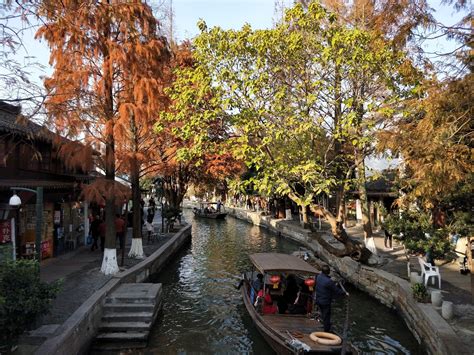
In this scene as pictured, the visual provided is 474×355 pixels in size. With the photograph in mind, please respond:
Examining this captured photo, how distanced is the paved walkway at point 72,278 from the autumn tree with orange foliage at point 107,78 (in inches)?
46.2

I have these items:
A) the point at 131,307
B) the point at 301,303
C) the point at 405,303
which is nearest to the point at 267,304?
the point at 301,303

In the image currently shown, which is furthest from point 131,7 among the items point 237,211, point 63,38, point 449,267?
point 237,211

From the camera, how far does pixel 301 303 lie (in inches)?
489

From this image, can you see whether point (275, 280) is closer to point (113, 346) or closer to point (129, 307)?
point (129, 307)

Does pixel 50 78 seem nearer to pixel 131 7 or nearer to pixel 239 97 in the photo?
pixel 131 7

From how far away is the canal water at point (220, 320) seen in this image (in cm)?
1178

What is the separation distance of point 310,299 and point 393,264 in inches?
323

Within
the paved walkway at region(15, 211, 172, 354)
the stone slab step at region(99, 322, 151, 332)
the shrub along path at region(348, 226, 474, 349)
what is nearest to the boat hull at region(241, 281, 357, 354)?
the shrub along path at region(348, 226, 474, 349)

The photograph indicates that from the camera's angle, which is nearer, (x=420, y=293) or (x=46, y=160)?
(x=420, y=293)

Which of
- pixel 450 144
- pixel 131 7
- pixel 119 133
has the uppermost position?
pixel 131 7

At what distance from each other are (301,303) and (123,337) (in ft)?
17.0

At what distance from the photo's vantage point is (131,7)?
14.6 metres

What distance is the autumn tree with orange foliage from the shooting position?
14.4 meters

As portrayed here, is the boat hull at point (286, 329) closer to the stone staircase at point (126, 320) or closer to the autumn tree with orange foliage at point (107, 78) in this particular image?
the stone staircase at point (126, 320)
